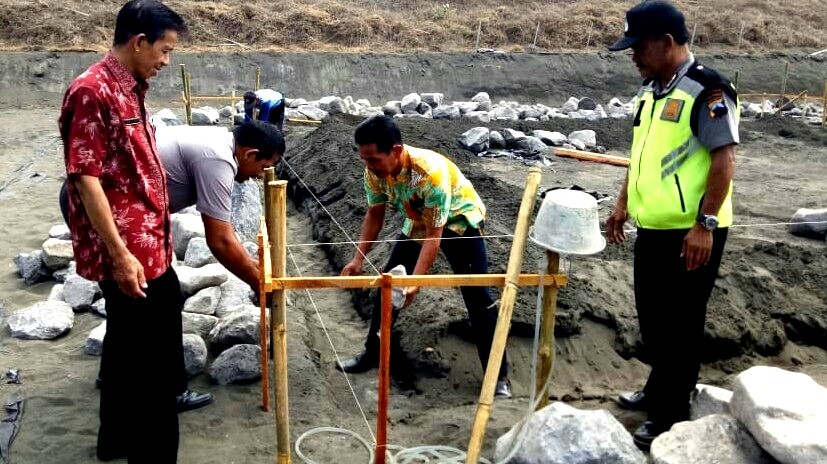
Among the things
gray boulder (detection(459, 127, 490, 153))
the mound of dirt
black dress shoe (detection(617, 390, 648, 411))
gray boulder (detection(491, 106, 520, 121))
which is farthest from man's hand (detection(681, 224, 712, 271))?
gray boulder (detection(491, 106, 520, 121))

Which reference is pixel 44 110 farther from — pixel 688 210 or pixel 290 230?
pixel 688 210

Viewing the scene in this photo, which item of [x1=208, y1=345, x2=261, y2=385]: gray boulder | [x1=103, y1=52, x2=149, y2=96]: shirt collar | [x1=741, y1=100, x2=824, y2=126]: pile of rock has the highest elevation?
[x1=103, y1=52, x2=149, y2=96]: shirt collar

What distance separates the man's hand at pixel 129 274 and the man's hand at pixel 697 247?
2196mm

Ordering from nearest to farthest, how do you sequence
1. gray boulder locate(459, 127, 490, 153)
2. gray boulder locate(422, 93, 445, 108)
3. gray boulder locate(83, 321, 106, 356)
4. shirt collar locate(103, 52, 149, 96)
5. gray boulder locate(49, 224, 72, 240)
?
shirt collar locate(103, 52, 149, 96)
gray boulder locate(83, 321, 106, 356)
gray boulder locate(49, 224, 72, 240)
gray boulder locate(459, 127, 490, 153)
gray boulder locate(422, 93, 445, 108)

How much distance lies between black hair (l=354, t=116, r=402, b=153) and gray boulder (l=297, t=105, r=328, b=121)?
9775mm

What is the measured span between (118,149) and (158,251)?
0.44 meters

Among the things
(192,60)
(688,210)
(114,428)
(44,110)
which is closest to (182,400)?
(114,428)

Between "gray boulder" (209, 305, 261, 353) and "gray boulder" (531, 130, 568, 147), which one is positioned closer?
"gray boulder" (209, 305, 261, 353)

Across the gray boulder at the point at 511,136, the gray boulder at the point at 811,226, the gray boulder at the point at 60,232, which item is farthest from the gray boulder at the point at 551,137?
the gray boulder at the point at 60,232

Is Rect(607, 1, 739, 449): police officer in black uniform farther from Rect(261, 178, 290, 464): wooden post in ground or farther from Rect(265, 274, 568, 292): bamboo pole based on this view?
Rect(261, 178, 290, 464): wooden post in ground

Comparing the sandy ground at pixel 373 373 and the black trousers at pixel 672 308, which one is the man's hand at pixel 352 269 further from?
the black trousers at pixel 672 308

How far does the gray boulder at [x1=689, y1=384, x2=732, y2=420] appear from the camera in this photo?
3436 millimetres

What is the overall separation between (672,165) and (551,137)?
8788 millimetres

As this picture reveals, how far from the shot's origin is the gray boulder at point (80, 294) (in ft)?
17.1
